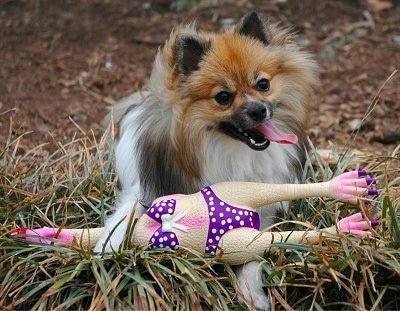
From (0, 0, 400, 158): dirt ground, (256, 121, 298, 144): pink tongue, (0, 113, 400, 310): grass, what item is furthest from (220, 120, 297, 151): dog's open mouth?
(0, 0, 400, 158): dirt ground

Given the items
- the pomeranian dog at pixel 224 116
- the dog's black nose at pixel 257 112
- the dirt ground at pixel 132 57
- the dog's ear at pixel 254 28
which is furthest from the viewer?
the dirt ground at pixel 132 57

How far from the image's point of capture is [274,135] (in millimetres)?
4195

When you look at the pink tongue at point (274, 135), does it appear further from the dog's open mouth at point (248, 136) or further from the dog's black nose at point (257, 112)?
the dog's black nose at point (257, 112)

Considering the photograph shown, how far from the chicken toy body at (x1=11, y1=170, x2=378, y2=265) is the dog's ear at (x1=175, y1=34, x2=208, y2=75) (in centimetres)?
66

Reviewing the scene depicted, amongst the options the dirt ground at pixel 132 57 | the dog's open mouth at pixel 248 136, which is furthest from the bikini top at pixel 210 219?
the dirt ground at pixel 132 57

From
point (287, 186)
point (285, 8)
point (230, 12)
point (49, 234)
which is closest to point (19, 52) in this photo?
point (230, 12)

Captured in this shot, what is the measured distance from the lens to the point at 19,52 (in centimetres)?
749

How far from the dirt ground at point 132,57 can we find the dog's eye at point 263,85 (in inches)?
77.6

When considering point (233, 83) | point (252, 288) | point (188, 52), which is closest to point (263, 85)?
A: point (233, 83)

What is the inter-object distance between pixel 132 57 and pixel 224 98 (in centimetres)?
352

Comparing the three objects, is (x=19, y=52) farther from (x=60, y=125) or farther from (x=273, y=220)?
(x=273, y=220)

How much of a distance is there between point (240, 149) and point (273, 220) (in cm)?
52

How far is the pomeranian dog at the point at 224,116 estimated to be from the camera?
414 centimetres

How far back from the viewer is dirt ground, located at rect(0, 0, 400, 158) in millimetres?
6410
